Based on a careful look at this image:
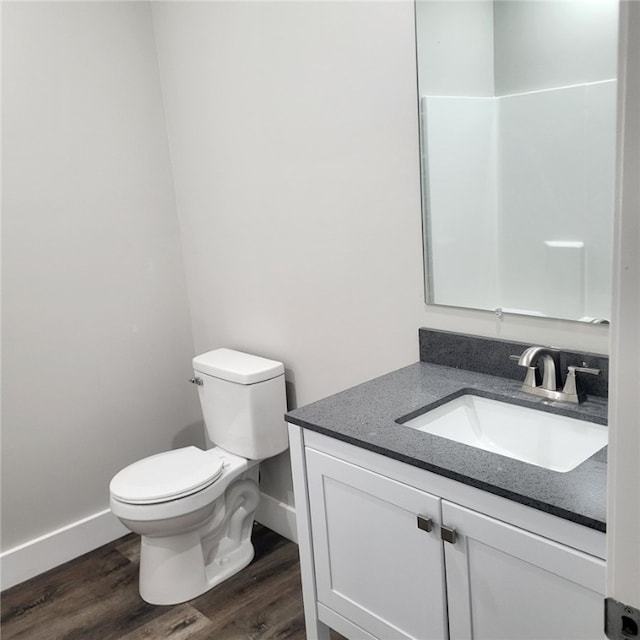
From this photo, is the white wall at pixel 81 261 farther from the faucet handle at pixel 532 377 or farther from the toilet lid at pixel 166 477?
the faucet handle at pixel 532 377

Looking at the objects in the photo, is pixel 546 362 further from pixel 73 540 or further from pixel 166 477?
pixel 73 540

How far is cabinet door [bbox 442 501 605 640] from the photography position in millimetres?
1236

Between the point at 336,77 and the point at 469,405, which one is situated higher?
the point at 336,77

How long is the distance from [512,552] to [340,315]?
114 cm

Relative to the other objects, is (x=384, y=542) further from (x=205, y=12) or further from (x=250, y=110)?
(x=205, y=12)

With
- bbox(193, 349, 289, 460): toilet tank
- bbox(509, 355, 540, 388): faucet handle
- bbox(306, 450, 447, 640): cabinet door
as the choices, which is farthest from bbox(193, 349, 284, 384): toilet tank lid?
bbox(509, 355, 540, 388): faucet handle

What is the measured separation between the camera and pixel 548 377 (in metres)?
1.71

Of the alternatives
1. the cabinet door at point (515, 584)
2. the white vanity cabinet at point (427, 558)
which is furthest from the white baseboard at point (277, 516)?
the cabinet door at point (515, 584)

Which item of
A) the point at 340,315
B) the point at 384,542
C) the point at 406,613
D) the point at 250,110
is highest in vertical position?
the point at 250,110

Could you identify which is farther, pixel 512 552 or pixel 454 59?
pixel 454 59

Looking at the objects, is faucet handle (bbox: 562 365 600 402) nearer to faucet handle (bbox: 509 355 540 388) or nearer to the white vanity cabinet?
faucet handle (bbox: 509 355 540 388)

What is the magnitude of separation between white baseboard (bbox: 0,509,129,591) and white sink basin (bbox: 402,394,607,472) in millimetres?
1713

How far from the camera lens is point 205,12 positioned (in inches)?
98.4

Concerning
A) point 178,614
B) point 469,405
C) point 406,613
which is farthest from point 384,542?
point 178,614
